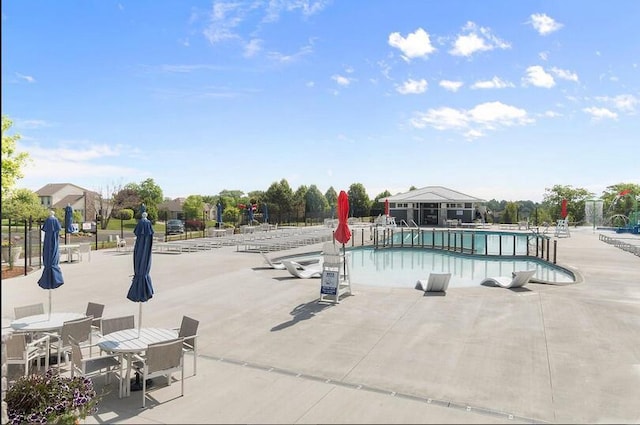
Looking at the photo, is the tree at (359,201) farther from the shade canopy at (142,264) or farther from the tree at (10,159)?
the shade canopy at (142,264)

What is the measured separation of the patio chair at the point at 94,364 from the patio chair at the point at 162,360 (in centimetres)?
52

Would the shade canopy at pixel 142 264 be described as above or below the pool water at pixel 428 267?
above

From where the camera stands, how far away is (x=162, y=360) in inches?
196

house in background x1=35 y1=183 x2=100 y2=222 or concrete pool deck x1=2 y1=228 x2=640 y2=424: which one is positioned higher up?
house in background x1=35 y1=183 x2=100 y2=222

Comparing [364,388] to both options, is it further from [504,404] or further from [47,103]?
[47,103]

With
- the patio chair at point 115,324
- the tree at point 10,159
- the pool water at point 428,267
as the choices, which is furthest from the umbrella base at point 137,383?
the tree at point 10,159

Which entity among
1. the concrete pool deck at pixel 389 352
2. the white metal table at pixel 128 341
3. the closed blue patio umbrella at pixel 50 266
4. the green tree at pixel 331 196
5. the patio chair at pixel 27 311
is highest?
the green tree at pixel 331 196

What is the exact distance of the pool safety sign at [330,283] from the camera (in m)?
9.86

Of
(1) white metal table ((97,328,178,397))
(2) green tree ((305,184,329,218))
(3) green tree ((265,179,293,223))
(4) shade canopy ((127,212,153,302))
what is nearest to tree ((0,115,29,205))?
(4) shade canopy ((127,212,153,302))

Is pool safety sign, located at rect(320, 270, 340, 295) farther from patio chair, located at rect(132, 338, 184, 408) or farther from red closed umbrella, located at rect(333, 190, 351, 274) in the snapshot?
patio chair, located at rect(132, 338, 184, 408)

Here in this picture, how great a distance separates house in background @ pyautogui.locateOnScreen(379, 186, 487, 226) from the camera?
45.6 metres

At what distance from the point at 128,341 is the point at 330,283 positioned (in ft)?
17.5

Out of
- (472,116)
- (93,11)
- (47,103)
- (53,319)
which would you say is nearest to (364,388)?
(53,319)

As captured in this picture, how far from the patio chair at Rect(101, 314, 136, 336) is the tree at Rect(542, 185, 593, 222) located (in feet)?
187
